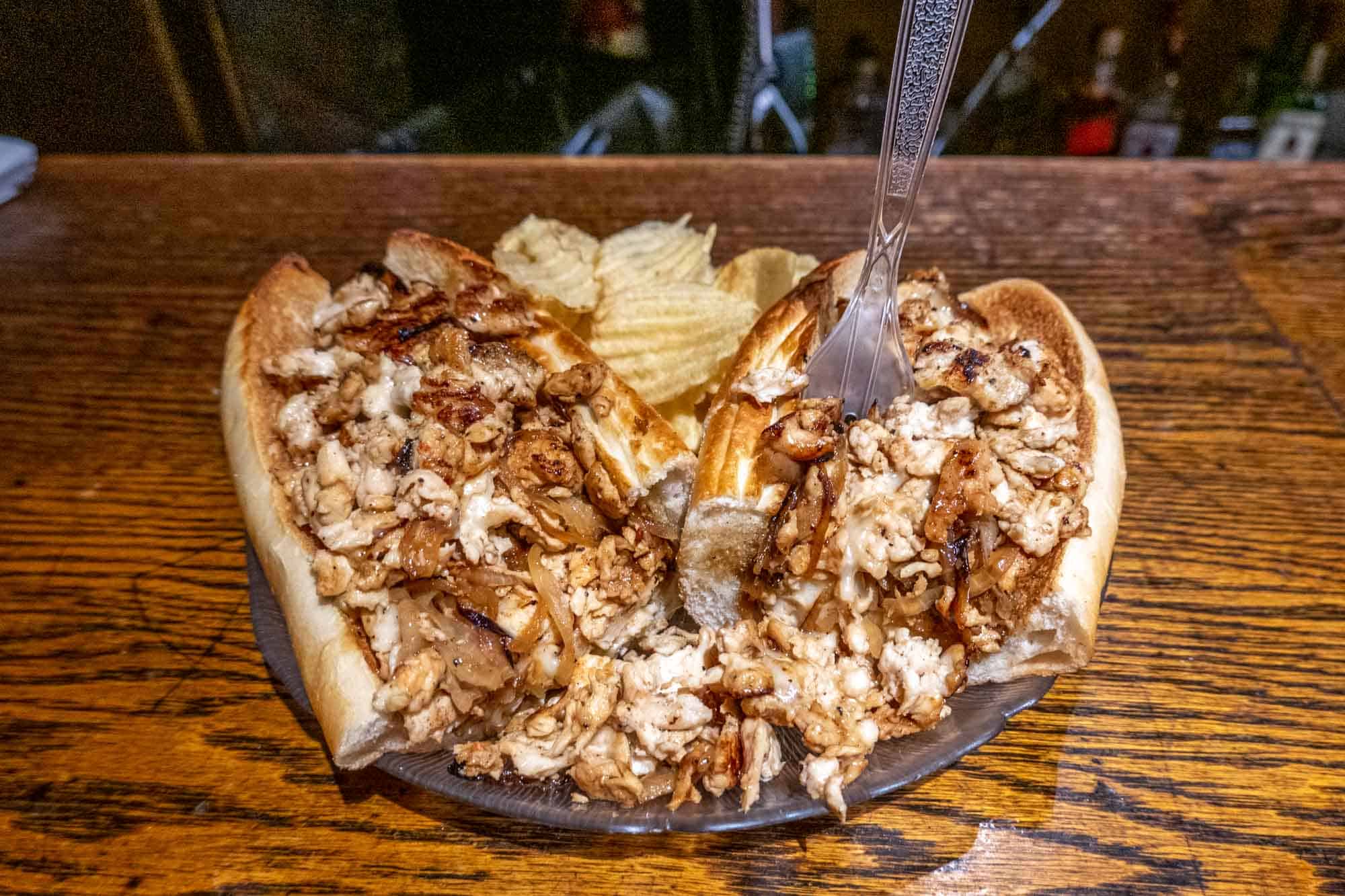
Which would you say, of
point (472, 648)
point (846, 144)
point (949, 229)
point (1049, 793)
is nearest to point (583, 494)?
point (472, 648)

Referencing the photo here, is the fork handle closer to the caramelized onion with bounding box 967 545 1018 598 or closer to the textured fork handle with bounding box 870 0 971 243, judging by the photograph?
the textured fork handle with bounding box 870 0 971 243

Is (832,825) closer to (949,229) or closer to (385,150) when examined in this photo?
(949,229)

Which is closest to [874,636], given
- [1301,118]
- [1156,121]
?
[1156,121]

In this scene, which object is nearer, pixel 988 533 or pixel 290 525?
pixel 988 533

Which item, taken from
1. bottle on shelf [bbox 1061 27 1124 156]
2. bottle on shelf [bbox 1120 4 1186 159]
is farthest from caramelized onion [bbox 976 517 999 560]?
bottle on shelf [bbox 1120 4 1186 159]

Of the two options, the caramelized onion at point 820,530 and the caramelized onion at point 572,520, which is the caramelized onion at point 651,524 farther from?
the caramelized onion at point 820,530

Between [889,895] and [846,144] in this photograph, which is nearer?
[889,895]

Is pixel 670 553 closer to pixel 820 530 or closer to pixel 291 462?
pixel 820 530
